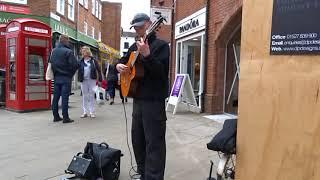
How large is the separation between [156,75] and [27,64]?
8140 millimetres

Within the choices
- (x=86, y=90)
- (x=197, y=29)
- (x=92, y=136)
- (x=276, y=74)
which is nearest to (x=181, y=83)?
(x=197, y=29)

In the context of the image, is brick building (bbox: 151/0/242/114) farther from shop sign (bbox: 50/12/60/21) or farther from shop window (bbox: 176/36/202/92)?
shop sign (bbox: 50/12/60/21)

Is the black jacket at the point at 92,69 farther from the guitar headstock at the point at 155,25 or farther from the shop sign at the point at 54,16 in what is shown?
the shop sign at the point at 54,16

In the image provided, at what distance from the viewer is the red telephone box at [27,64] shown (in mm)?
11578

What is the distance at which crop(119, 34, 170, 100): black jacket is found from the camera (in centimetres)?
435

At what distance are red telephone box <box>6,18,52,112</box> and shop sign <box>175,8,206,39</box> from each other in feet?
13.7

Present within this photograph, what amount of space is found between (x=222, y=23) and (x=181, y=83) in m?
2.06

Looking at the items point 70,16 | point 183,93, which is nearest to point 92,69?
point 183,93

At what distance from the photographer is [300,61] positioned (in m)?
3.03

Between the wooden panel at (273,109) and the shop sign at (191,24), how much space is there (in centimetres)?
913

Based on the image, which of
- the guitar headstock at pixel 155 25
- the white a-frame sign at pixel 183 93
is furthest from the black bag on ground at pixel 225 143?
the white a-frame sign at pixel 183 93

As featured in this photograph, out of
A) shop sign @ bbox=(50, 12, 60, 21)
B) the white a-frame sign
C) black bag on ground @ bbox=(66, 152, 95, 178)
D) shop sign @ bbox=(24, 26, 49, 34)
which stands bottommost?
black bag on ground @ bbox=(66, 152, 95, 178)

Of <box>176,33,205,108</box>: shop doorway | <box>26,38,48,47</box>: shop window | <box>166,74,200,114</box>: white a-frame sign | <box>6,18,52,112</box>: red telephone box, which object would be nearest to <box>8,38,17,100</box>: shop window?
<box>6,18,52,112</box>: red telephone box

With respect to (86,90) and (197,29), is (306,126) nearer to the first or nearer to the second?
(86,90)
